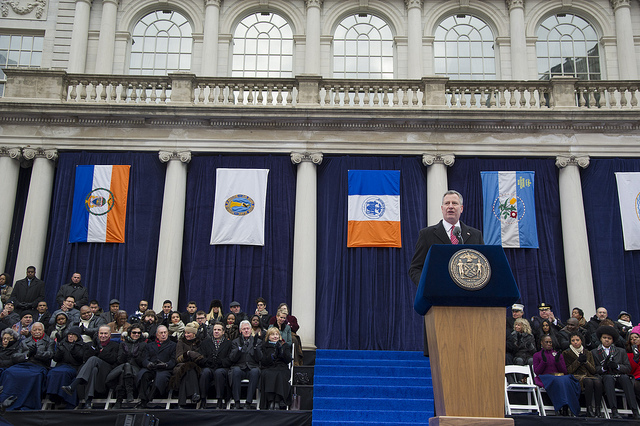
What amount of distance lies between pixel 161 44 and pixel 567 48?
13698mm

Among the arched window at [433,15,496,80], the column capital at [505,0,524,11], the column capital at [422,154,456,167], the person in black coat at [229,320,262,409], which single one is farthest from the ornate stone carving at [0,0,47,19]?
the column capital at [505,0,524,11]

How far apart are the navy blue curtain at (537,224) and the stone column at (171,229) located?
7565 millimetres

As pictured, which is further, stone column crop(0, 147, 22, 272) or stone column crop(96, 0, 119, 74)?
stone column crop(96, 0, 119, 74)

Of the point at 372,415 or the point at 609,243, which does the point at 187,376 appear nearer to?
the point at 372,415

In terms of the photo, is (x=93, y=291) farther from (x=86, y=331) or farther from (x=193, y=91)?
(x=193, y=91)

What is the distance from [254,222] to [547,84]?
9329 mm

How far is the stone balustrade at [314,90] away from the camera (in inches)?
707

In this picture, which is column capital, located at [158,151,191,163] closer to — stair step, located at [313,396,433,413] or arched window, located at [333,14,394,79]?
arched window, located at [333,14,394,79]

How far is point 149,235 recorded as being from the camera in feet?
57.0

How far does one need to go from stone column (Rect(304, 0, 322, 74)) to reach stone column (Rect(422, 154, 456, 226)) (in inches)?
209

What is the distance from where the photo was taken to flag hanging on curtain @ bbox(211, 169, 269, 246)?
56.0 ft

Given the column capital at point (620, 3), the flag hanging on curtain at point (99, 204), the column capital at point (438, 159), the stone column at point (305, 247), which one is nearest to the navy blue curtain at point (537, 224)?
the column capital at point (438, 159)

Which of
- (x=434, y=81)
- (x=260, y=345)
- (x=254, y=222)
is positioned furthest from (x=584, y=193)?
(x=260, y=345)

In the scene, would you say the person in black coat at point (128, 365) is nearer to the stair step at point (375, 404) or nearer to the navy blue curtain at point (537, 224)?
the stair step at point (375, 404)
